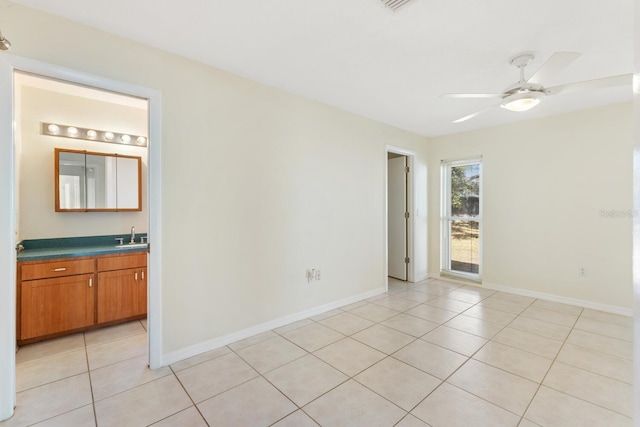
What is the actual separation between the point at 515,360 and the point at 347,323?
60.5 inches

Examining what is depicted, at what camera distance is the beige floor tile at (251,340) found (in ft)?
8.49

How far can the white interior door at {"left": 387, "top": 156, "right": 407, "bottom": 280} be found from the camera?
490 centimetres

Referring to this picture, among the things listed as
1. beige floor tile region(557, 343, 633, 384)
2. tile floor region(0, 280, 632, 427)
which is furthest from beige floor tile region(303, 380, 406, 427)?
beige floor tile region(557, 343, 633, 384)

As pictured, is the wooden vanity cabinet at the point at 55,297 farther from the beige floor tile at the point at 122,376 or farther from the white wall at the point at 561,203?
the white wall at the point at 561,203

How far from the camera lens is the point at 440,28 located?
77.5 inches

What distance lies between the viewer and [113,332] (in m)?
2.88

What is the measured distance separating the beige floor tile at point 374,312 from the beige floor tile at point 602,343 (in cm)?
171

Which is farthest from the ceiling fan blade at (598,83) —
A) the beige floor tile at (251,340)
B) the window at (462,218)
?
the beige floor tile at (251,340)

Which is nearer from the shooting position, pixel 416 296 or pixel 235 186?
pixel 235 186

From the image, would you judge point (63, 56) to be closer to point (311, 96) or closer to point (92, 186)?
point (92, 186)

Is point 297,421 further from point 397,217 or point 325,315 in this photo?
point 397,217

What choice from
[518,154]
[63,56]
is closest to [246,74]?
[63,56]

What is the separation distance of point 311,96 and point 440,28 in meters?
1.56

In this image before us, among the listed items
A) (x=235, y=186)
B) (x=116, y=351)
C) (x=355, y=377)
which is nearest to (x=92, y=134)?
(x=235, y=186)
